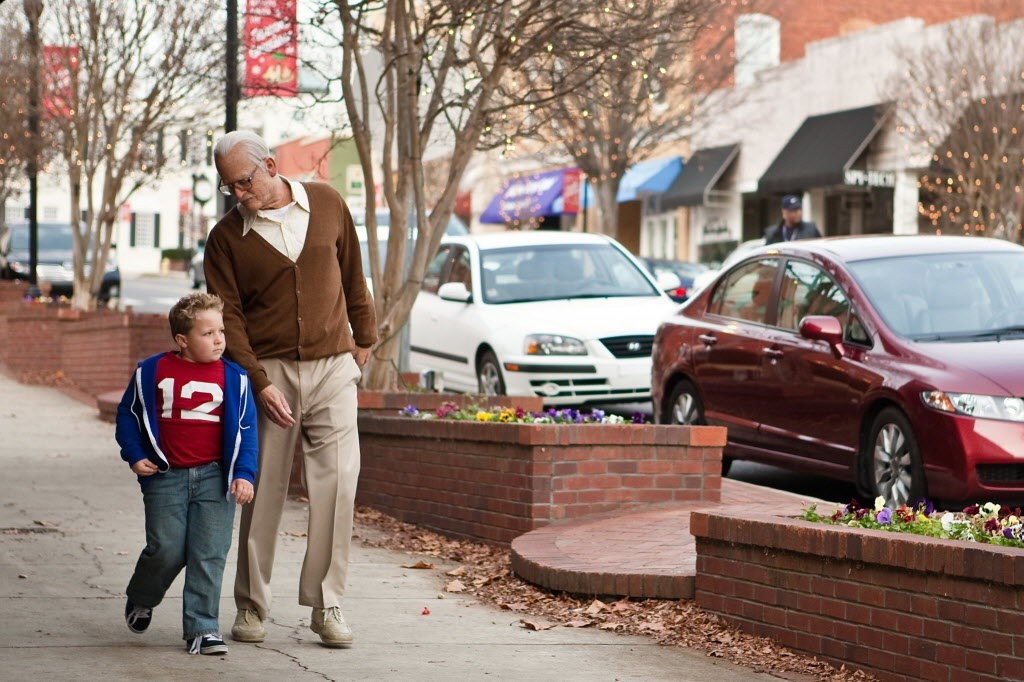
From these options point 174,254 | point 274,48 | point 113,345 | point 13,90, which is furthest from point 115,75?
point 174,254

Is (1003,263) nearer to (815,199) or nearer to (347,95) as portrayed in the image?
(347,95)

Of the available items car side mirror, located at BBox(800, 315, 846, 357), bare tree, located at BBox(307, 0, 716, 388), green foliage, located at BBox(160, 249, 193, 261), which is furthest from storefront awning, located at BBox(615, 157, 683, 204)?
green foliage, located at BBox(160, 249, 193, 261)

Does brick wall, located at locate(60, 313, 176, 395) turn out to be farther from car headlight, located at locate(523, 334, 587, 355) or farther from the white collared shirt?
the white collared shirt

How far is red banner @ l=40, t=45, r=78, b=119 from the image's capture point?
2338 cm

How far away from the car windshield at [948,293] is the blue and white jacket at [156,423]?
4.78m

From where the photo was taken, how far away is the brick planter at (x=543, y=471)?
343 inches

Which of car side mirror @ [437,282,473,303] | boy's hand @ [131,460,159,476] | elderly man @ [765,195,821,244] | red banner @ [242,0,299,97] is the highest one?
red banner @ [242,0,299,97]

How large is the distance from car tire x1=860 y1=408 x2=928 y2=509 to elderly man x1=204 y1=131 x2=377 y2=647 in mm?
3717

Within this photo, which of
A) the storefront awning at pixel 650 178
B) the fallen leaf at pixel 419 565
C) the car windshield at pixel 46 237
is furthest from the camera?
the storefront awning at pixel 650 178

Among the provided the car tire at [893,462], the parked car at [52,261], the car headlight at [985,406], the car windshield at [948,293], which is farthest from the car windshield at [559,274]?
the parked car at [52,261]

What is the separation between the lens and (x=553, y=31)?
11461mm

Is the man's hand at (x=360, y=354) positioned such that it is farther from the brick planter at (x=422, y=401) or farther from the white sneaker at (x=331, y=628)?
the brick planter at (x=422, y=401)

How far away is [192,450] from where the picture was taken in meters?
6.29

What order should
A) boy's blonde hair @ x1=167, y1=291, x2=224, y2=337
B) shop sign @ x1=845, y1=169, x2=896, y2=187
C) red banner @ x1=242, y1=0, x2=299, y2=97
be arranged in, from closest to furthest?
boy's blonde hair @ x1=167, y1=291, x2=224, y2=337 → red banner @ x1=242, y1=0, x2=299, y2=97 → shop sign @ x1=845, y1=169, x2=896, y2=187
